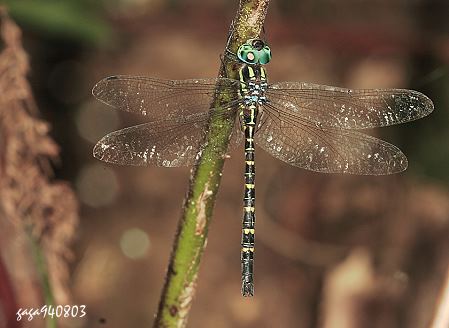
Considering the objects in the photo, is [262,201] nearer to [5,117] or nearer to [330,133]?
[330,133]

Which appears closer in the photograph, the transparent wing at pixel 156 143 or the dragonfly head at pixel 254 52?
the dragonfly head at pixel 254 52

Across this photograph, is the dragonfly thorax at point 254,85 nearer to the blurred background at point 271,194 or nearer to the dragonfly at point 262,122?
the dragonfly at point 262,122

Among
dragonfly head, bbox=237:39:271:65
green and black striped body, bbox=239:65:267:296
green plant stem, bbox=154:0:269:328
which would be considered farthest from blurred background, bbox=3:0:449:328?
green plant stem, bbox=154:0:269:328

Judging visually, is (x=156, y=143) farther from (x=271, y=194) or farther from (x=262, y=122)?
(x=271, y=194)

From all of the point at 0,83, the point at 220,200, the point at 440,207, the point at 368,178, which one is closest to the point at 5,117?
the point at 0,83

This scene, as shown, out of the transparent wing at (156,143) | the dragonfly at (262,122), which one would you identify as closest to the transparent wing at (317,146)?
the dragonfly at (262,122)
